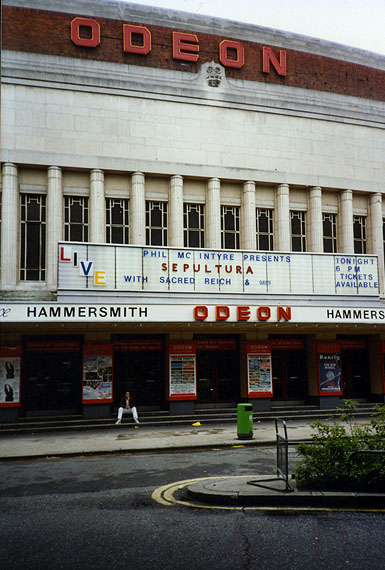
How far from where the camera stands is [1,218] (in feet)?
72.0

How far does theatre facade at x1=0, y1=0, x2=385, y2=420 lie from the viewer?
70.1 ft

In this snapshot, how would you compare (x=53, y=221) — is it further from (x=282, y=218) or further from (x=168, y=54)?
(x=282, y=218)

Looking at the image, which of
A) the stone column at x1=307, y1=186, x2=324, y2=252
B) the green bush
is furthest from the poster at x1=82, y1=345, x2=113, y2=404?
the green bush

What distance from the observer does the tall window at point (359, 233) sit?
86.6 feet

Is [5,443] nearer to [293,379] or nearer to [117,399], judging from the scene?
[117,399]

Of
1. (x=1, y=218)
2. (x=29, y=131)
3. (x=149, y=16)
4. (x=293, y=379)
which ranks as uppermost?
(x=149, y=16)

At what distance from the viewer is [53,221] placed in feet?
72.5

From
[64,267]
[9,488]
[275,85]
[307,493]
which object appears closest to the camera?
[307,493]

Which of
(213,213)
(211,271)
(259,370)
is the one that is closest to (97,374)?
(211,271)

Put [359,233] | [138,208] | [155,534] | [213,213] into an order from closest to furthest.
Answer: [155,534], [138,208], [213,213], [359,233]

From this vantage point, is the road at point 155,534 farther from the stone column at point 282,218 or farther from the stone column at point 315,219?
the stone column at point 315,219

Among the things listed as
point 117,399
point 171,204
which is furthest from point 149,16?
point 117,399

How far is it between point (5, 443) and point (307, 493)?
12.0m

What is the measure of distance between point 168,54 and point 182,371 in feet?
46.3
